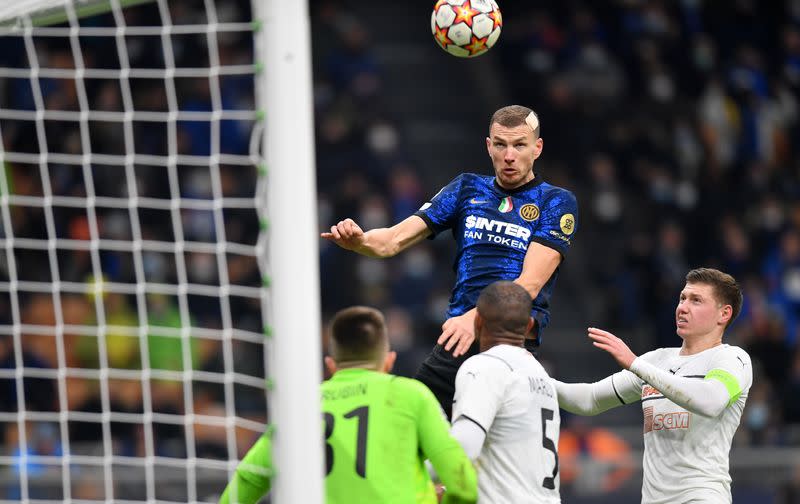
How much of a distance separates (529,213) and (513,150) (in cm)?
32

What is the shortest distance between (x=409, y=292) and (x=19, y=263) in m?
4.05

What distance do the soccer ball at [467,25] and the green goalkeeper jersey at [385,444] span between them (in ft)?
6.87

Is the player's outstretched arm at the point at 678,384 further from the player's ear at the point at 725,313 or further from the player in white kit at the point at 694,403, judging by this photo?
the player's ear at the point at 725,313

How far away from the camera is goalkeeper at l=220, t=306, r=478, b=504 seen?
4875 millimetres

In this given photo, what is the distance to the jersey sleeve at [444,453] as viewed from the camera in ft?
15.8

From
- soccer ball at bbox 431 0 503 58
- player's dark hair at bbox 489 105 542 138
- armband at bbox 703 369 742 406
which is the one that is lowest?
armband at bbox 703 369 742 406

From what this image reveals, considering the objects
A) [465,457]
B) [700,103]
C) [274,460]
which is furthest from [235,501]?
[700,103]

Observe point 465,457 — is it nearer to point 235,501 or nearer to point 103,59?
point 235,501

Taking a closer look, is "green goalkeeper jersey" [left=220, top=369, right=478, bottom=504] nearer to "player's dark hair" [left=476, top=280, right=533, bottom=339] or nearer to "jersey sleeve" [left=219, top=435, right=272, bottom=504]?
"jersey sleeve" [left=219, top=435, right=272, bottom=504]

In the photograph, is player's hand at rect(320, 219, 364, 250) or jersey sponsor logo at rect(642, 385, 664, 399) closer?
player's hand at rect(320, 219, 364, 250)

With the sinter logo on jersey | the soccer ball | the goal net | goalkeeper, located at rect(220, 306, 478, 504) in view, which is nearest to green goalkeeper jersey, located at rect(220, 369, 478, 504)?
goalkeeper, located at rect(220, 306, 478, 504)

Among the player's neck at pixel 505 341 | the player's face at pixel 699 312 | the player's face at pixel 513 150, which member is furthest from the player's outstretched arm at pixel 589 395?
the player's face at pixel 513 150

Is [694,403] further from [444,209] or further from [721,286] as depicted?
[444,209]

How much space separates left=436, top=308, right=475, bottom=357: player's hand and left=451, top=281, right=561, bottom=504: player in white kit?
486 millimetres
